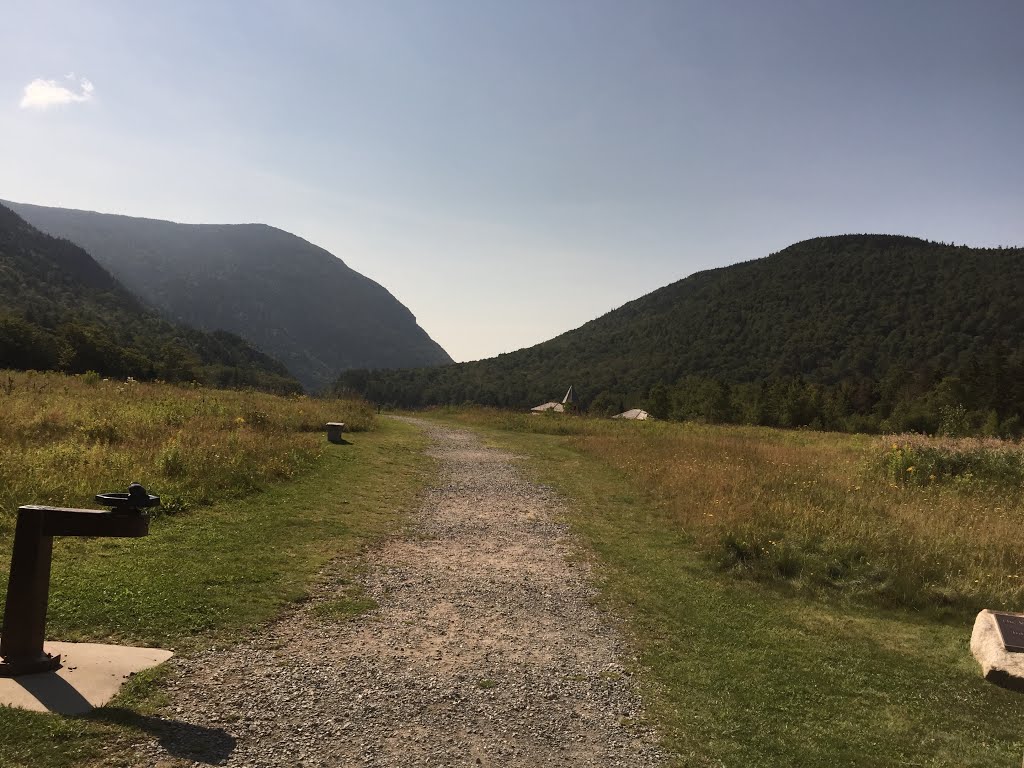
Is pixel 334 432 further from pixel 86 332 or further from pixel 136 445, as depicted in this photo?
pixel 86 332

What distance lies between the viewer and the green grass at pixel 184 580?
3.40 m

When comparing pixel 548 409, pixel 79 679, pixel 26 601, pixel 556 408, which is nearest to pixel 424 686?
pixel 79 679

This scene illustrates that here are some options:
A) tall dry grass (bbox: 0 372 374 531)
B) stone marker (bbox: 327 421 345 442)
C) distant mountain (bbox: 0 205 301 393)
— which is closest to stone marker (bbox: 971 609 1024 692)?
tall dry grass (bbox: 0 372 374 531)

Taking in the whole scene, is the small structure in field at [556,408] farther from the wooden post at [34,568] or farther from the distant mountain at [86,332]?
the wooden post at [34,568]

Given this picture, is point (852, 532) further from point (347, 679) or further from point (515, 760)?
point (347, 679)

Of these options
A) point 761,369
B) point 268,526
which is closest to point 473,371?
point 761,369

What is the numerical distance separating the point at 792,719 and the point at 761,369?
102512 mm

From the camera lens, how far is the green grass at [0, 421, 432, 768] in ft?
11.1

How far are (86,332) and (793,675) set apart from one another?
57.6m

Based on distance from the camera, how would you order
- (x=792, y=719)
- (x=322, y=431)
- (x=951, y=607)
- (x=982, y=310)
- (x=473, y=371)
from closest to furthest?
(x=792, y=719)
(x=951, y=607)
(x=322, y=431)
(x=982, y=310)
(x=473, y=371)

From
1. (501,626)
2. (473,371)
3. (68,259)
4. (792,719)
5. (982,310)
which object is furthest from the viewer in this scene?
(68,259)

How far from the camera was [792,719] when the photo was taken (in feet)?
14.3

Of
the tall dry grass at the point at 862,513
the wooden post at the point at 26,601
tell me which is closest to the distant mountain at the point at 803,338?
the tall dry grass at the point at 862,513

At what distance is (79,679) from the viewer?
3951mm
